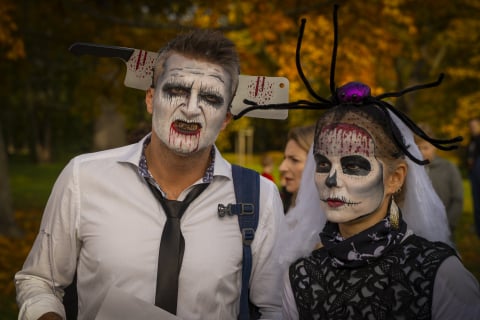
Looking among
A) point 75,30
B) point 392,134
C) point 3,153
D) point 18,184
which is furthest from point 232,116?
point 18,184

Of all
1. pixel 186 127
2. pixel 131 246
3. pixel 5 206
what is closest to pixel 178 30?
pixel 186 127

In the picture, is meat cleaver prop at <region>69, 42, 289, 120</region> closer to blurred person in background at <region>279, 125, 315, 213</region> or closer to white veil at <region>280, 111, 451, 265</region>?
white veil at <region>280, 111, 451, 265</region>

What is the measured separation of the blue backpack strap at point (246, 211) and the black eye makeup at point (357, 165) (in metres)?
0.54

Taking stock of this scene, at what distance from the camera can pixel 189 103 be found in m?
3.44

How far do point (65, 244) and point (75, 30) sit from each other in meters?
10.2

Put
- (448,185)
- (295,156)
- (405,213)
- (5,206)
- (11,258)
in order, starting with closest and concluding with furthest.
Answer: (405,213) < (295,156) < (448,185) < (11,258) < (5,206)

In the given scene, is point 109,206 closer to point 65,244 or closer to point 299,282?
point 65,244

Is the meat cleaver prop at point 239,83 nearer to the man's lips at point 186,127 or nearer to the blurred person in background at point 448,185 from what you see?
the man's lips at point 186,127

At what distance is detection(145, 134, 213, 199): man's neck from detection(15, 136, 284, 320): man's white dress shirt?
0.20 feet

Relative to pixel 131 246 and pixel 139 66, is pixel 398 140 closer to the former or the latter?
pixel 131 246

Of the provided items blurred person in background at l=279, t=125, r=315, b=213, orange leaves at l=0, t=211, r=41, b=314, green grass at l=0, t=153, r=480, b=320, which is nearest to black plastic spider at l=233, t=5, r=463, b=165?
blurred person in background at l=279, t=125, r=315, b=213

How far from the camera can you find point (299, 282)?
→ 3045 mm

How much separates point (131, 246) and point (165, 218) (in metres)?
0.19

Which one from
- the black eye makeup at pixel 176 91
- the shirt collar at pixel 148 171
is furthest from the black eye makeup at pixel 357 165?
the black eye makeup at pixel 176 91
